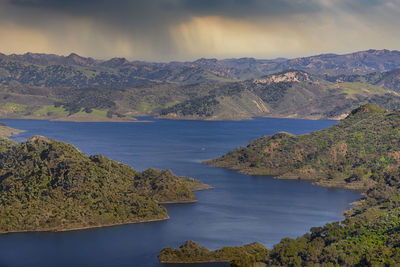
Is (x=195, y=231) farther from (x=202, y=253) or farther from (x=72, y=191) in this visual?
(x=72, y=191)

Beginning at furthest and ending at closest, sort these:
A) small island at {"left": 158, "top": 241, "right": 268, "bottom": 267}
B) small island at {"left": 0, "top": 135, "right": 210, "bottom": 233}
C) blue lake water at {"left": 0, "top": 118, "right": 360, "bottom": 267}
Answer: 1. small island at {"left": 0, "top": 135, "right": 210, "bottom": 233}
2. blue lake water at {"left": 0, "top": 118, "right": 360, "bottom": 267}
3. small island at {"left": 158, "top": 241, "right": 268, "bottom": 267}

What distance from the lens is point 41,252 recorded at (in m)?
116

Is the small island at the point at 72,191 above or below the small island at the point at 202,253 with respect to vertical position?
above

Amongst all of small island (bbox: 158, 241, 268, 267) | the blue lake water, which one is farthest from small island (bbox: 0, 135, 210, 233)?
small island (bbox: 158, 241, 268, 267)

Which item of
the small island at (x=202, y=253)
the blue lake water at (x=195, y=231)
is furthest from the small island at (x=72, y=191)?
the small island at (x=202, y=253)

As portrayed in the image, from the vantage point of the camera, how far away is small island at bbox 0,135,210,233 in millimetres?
134625

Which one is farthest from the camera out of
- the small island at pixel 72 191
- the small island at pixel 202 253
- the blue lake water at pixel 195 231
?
the small island at pixel 72 191

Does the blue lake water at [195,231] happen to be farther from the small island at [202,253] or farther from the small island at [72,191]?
the small island at [72,191]

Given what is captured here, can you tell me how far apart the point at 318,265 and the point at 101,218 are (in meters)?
57.3

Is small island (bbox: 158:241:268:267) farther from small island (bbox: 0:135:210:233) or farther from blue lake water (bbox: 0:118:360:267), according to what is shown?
small island (bbox: 0:135:210:233)

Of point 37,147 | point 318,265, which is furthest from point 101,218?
point 318,265

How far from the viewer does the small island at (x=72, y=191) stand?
135 meters

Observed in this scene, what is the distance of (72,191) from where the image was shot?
468ft

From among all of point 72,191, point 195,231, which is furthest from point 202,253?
point 72,191
